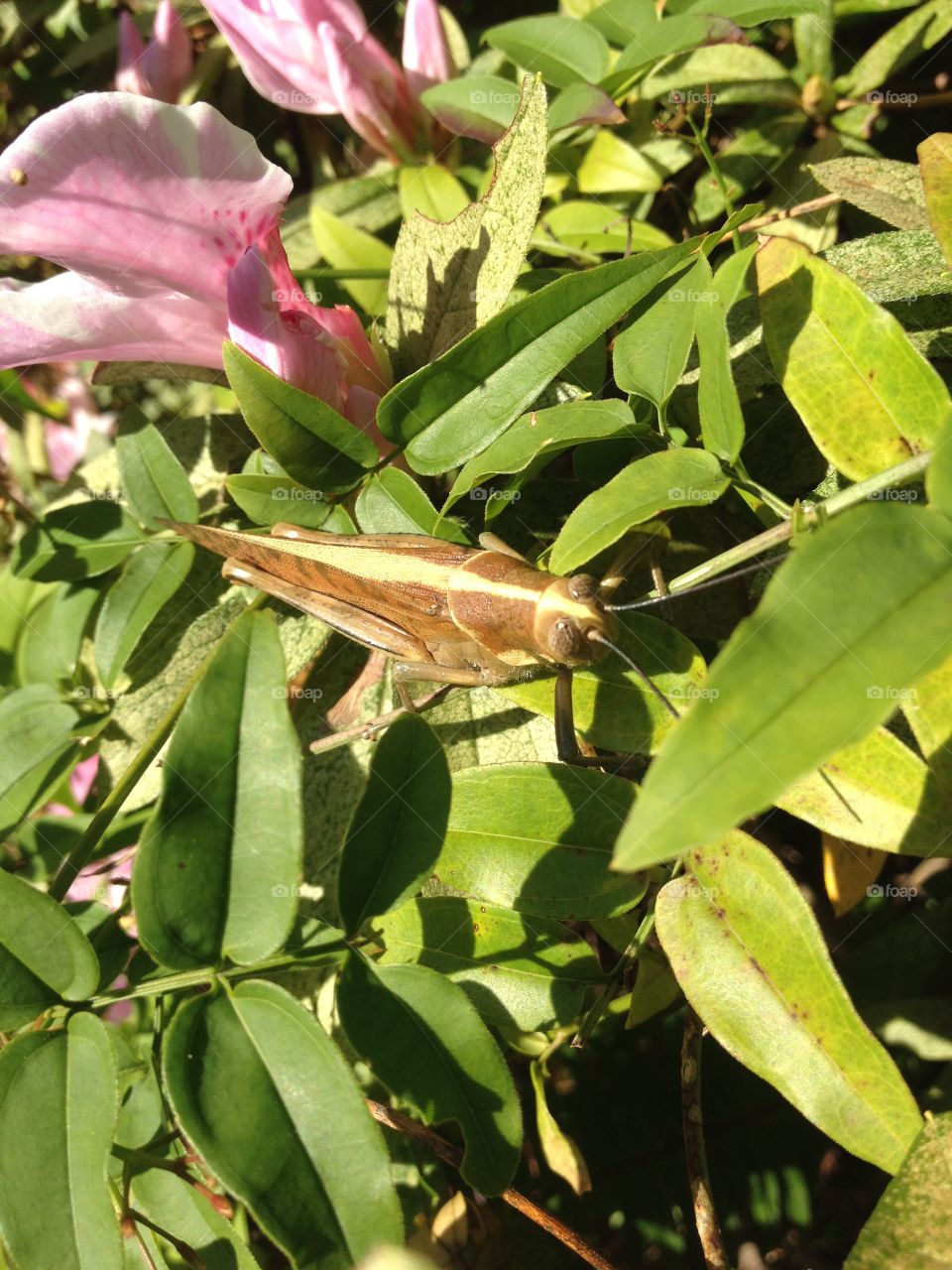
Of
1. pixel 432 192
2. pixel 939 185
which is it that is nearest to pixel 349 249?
pixel 432 192

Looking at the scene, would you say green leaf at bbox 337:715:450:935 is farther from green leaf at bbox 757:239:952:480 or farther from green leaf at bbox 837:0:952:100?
green leaf at bbox 837:0:952:100

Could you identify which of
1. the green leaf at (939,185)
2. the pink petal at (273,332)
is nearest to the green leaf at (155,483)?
the pink petal at (273,332)

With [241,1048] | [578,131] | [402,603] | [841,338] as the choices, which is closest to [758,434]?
[841,338]

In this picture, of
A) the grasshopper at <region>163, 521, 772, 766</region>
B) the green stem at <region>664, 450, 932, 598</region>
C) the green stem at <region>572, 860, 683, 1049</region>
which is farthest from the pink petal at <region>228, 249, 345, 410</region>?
the green stem at <region>572, 860, 683, 1049</region>

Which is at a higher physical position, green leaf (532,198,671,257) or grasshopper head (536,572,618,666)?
green leaf (532,198,671,257)

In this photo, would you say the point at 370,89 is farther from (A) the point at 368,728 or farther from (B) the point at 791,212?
(A) the point at 368,728

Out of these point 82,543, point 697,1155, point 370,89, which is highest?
point 370,89
